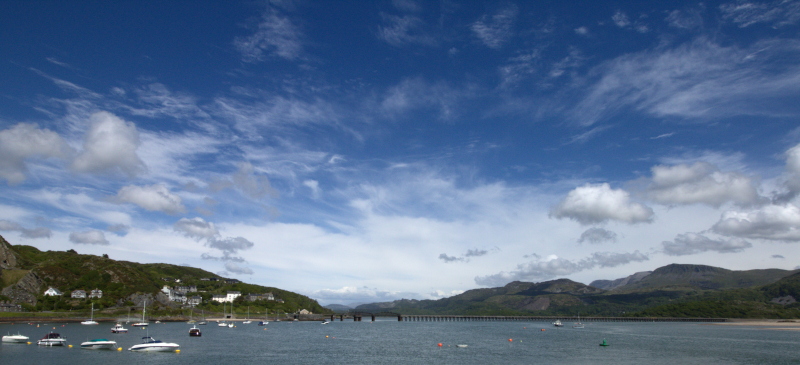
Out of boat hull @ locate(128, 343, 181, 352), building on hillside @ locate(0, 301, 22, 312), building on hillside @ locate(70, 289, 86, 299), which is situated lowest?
boat hull @ locate(128, 343, 181, 352)

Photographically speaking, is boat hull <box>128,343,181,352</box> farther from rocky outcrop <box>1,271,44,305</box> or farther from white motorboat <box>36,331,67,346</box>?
rocky outcrop <box>1,271,44,305</box>

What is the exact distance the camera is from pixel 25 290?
174375 millimetres

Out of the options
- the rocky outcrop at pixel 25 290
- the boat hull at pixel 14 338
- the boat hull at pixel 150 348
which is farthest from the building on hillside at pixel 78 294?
the boat hull at pixel 150 348

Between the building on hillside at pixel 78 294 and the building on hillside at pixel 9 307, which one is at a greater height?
the building on hillside at pixel 78 294

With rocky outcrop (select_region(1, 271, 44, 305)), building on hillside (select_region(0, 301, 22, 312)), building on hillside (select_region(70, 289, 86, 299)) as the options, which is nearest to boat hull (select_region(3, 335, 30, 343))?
building on hillside (select_region(0, 301, 22, 312))

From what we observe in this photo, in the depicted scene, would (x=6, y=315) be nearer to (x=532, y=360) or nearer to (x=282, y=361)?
(x=282, y=361)

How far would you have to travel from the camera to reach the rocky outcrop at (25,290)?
16815cm

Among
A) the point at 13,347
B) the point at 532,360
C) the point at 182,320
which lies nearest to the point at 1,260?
the point at 182,320

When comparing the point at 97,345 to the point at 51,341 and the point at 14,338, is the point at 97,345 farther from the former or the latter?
the point at 14,338

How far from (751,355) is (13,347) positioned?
128012 mm

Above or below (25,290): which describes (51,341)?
below

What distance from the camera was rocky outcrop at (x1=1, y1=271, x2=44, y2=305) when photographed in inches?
6620

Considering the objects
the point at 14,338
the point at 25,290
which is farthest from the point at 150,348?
the point at 25,290

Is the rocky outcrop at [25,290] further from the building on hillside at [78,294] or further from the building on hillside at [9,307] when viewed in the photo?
the building on hillside at [78,294]
